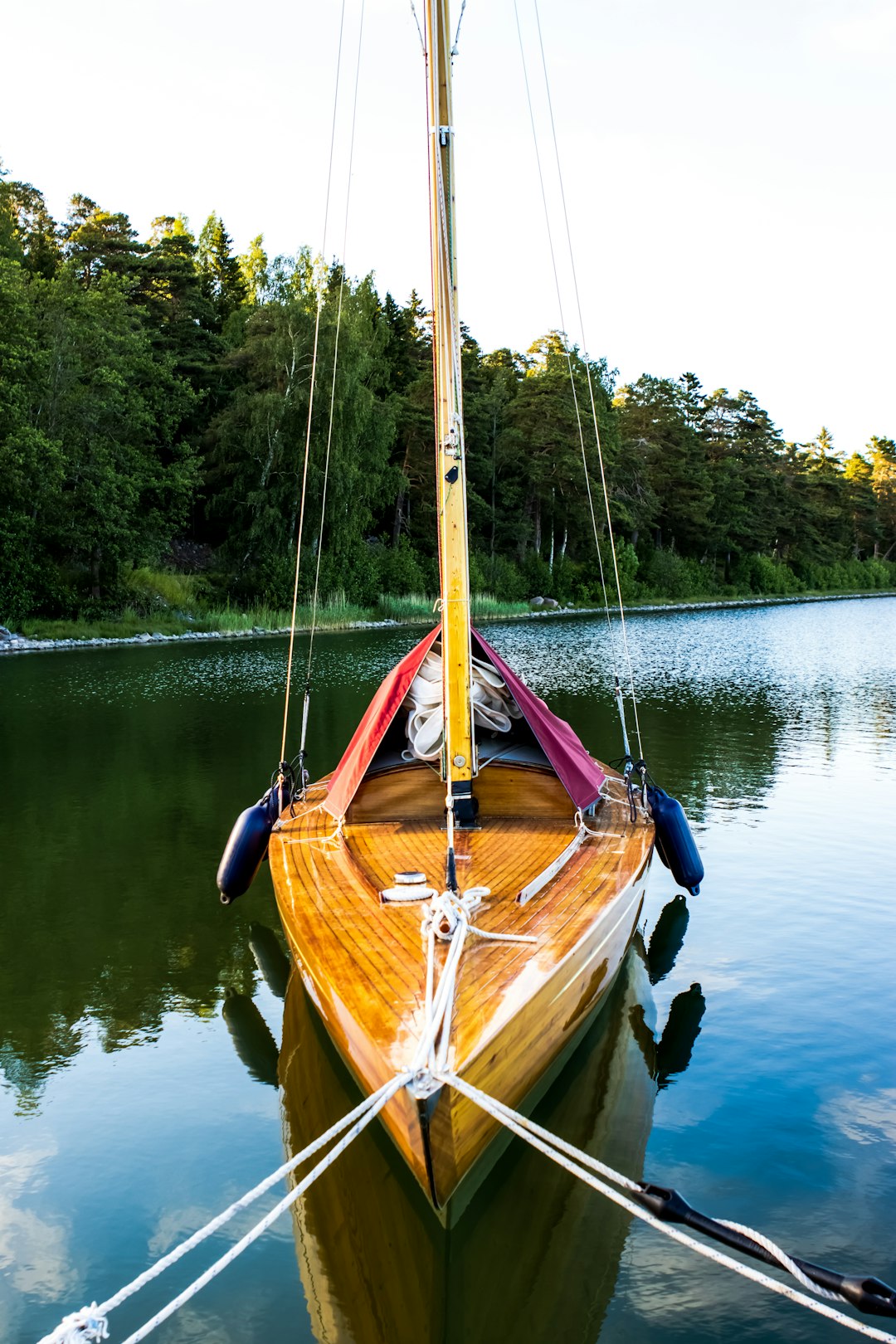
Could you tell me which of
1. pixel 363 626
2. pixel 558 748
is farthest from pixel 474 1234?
pixel 363 626

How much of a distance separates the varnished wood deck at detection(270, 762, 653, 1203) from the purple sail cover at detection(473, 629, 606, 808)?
0.80 ft

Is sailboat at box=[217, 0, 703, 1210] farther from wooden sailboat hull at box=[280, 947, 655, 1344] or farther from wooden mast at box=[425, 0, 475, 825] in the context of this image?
wooden sailboat hull at box=[280, 947, 655, 1344]

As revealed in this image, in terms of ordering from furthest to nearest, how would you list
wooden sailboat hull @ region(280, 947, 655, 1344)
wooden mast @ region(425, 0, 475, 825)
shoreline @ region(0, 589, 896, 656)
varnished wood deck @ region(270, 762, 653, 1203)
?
shoreline @ region(0, 589, 896, 656)
wooden mast @ region(425, 0, 475, 825)
varnished wood deck @ region(270, 762, 653, 1203)
wooden sailboat hull @ region(280, 947, 655, 1344)

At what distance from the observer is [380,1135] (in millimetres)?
4848

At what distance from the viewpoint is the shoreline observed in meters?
32.6

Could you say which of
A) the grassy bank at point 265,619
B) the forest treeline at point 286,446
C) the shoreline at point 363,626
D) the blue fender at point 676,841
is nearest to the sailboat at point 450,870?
the blue fender at point 676,841

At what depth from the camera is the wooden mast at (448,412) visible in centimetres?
663

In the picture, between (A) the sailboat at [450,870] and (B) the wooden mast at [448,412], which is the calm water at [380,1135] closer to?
(A) the sailboat at [450,870]

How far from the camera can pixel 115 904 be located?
8.85 meters

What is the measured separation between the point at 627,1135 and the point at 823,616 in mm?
48620

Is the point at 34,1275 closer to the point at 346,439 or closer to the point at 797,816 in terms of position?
the point at 797,816

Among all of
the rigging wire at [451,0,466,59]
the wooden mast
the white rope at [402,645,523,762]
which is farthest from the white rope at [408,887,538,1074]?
the rigging wire at [451,0,466,59]

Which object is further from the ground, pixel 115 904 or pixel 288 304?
pixel 288 304

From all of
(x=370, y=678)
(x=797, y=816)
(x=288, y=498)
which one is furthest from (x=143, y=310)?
(x=797, y=816)
